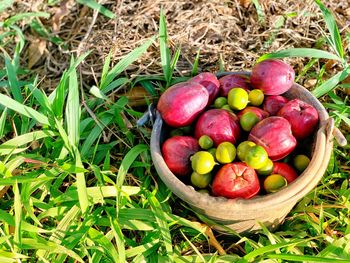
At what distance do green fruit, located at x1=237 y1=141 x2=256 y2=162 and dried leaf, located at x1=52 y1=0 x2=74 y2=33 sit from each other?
1.52 m

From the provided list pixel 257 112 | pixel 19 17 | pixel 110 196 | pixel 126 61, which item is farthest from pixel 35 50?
pixel 257 112

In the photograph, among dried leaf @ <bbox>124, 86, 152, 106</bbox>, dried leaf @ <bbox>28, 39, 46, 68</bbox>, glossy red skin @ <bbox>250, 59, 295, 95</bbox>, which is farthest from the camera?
dried leaf @ <bbox>28, 39, 46, 68</bbox>

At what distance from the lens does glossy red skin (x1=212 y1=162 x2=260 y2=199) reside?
1.85 metres

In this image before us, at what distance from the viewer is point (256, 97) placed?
2.10 meters

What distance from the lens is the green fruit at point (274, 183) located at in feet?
6.11

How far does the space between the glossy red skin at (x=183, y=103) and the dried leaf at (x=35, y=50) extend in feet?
3.55

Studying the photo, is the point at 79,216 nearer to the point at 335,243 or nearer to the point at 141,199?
the point at 141,199

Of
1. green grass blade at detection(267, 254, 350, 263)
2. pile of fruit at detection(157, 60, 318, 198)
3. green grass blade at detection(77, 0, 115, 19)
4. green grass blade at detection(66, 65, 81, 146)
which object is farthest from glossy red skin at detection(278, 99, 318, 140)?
green grass blade at detection(77, 0, 115, 19)

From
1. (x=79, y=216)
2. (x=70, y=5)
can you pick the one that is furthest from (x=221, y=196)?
(x=70, y=5)

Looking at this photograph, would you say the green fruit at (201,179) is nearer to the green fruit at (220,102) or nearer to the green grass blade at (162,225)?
the green grass blade at (162,225)

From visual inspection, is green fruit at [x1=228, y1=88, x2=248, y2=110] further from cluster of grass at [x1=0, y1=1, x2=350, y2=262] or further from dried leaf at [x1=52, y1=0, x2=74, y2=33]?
dried leaf at [x1=52, y1=0, x2=74, y2=33]

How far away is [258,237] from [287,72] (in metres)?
0.71

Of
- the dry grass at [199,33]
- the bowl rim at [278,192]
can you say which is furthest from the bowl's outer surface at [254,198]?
the dry grass at [199,33]

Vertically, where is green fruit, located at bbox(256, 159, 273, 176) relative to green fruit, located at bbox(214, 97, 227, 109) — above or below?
below
